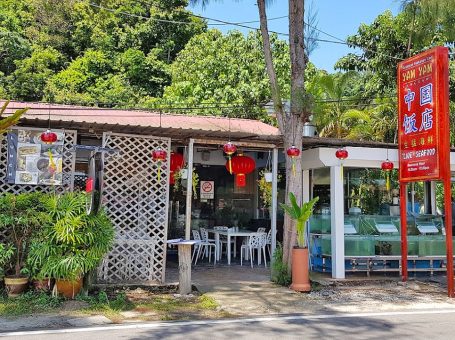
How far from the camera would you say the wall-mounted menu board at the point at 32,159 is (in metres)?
→ 8.30

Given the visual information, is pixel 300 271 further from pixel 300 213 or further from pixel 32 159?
pixel 32 159

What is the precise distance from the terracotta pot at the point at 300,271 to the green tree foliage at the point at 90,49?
15.4m

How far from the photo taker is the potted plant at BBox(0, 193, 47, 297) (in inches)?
291

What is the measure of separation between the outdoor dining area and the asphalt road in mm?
5029

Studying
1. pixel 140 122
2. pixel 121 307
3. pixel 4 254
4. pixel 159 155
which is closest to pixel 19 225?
pixel 4 254

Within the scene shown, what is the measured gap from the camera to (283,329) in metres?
6.04

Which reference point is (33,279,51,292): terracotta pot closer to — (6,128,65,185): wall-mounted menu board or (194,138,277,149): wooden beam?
(6,128,65,185): wall-mounted menu board

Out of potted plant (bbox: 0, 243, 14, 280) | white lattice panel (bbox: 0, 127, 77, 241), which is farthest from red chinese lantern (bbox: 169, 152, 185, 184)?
potted plant (bbox: 0, 243, 14, 280)

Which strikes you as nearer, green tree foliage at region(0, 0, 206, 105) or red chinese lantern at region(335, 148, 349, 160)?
red chinese lantern at region(335, 148, 349, 160)

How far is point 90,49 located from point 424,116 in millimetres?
21082

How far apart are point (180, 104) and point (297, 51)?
36.2ft

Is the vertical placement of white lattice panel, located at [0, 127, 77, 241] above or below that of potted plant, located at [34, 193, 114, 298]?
above

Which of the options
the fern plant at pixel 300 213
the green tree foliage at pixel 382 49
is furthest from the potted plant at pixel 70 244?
the green tree foliage at pixel 382 49

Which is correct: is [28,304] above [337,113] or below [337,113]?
below
